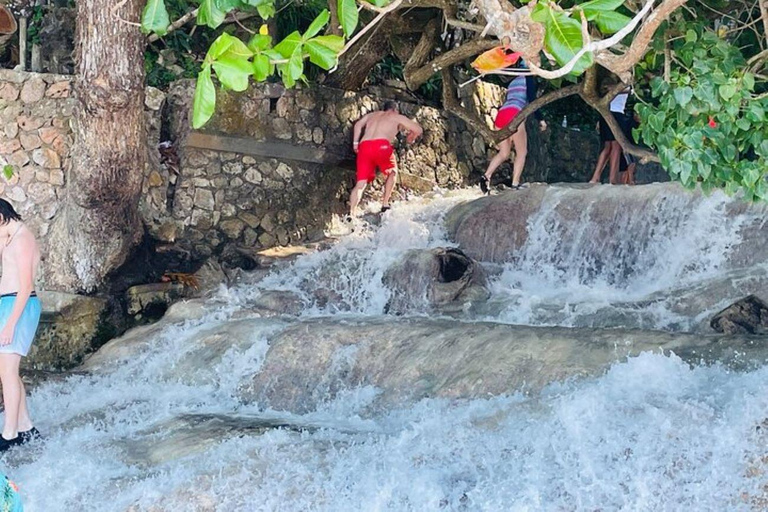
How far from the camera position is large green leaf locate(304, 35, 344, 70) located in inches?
223

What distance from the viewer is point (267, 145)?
11859 millimetres

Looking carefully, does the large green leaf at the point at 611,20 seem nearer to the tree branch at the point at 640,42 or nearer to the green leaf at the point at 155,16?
the tree branch at the point at 640,42

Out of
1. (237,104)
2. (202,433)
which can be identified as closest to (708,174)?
(202,433)

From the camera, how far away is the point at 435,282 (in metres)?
9.91

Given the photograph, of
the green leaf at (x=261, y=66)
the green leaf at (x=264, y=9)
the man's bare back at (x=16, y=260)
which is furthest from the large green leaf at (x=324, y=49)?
the man's bare back at (x=16, y=260)

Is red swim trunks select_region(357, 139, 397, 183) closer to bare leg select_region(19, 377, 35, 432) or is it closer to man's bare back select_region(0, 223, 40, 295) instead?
man's bare back select_region(0, 223, 40, 295)

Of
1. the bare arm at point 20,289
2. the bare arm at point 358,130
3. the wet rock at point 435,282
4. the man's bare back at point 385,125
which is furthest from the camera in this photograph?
the bare arm at point 358,130

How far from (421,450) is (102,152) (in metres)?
5.48

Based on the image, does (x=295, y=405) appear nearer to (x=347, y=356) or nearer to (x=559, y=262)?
(x=347, y=356)

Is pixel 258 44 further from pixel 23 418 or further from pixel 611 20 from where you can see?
pixel 23 418

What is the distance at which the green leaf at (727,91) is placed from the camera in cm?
609

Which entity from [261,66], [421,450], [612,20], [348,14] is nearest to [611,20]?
[612,20]

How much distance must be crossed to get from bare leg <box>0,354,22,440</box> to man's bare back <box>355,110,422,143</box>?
237 inches

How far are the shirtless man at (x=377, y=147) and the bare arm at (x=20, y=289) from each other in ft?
18.2
